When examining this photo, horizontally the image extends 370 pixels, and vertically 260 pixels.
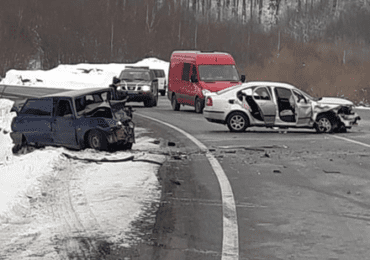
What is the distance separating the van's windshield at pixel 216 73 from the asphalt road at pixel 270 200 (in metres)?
8.78

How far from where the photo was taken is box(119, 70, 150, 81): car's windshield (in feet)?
95.7

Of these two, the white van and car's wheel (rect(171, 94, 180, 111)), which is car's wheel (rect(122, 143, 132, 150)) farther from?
the white van

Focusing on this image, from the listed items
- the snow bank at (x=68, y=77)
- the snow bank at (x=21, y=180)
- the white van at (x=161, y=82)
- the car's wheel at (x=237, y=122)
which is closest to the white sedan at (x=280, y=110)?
the car's wheel at (x=237, y=122)

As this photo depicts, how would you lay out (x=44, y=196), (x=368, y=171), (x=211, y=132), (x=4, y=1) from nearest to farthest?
(x=44, y=196)
(x=368, y=171)
(x=211, y=132)
(x=4, y=1)

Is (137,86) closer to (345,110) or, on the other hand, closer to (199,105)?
(199,105)

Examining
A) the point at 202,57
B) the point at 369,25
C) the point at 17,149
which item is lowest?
the point at 17,149

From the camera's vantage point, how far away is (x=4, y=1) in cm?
8662

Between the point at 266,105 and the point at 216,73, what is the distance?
23.2ft

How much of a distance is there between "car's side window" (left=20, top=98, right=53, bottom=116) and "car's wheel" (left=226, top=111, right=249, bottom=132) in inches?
246

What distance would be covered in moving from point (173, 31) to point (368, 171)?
3255 inches

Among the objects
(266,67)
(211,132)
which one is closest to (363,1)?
(266,67)

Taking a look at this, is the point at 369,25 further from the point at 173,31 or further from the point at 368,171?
the point at 368,171

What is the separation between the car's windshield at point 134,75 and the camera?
2918 centimetres

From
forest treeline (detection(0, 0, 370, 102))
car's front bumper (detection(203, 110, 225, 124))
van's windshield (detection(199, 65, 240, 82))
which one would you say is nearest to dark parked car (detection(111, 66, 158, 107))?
van's windshield (detection(199, 65, 240, 82))
